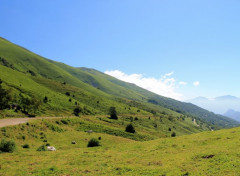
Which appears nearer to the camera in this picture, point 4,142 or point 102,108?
point 4,142

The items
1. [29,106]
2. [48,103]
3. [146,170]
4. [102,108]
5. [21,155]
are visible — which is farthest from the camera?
[102,108]

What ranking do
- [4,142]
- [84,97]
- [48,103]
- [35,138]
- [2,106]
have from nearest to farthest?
[4,142], [35,138], [2,106], [48,103], [84,97]

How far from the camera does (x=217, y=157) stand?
2150cm

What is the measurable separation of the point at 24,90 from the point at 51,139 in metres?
60.9

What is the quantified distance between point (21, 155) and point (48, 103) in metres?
66.6

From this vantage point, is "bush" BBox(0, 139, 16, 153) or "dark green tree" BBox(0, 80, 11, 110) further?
"dark green tree" BBox(0, 80, 11, 110)

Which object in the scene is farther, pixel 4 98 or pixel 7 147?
pixel 4 98

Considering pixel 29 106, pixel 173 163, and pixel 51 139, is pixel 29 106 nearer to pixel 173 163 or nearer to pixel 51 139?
pixel 51 139

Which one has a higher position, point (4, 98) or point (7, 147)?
point (4, 98)

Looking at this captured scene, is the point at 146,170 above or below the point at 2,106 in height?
above

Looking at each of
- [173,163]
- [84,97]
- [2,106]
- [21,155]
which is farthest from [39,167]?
[84,97]

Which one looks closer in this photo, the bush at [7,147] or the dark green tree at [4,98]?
the bush at [7,147]

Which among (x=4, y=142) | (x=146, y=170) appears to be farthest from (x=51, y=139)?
(x=146, y=170)

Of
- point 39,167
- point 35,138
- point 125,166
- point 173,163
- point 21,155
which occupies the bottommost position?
point 35,138
